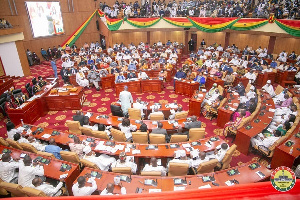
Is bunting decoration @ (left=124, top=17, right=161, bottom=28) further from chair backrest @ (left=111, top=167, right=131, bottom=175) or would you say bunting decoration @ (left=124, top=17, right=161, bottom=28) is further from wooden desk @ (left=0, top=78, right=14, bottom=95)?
chair backrest @ (left=111, top=167, right=131, bottom=175)

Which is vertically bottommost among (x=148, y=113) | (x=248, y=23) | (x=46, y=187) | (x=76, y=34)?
(x=148, y=113)

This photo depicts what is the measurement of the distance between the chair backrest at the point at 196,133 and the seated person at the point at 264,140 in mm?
1834

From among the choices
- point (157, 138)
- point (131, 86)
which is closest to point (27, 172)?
point (157, 138)

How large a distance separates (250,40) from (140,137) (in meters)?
18.0

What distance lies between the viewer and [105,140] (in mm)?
6637

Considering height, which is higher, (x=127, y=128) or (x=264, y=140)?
(x=127, y=128)

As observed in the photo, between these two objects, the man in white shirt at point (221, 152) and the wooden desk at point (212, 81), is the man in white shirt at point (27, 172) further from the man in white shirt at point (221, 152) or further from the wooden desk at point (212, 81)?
the wooden desk at point (212, 81)

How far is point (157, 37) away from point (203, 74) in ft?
42.9

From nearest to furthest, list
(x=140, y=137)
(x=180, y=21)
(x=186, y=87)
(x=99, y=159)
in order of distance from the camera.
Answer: (x=99, y=159), (x=140, y=137), (x=186, y=87), (x=180, y=21)

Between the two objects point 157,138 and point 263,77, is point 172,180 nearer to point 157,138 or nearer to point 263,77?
point 157,138

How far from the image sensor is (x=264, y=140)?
6855 millimetres

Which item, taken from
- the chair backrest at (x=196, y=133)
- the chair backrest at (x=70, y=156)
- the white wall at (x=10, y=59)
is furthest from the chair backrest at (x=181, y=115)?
the white wall at (x=10, y=59)

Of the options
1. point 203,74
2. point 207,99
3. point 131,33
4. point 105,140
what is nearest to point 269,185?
point 105,140

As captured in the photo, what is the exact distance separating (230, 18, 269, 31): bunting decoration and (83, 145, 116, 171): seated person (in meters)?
14.8
